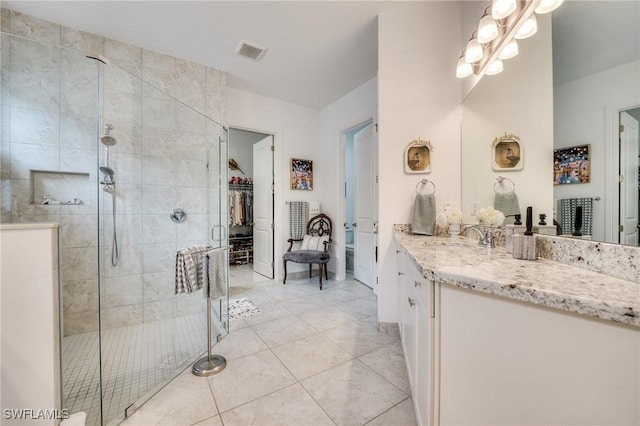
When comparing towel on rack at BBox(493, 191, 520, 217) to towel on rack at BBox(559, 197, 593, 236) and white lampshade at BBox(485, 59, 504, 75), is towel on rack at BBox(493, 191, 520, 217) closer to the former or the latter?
towel on rack at BBox(559, 197, 593, 236)

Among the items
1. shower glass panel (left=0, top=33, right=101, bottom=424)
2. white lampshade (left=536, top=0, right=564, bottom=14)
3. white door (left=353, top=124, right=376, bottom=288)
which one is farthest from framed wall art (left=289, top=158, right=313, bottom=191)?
white lampshade (left=536, top=0, right=564, bottom=14)

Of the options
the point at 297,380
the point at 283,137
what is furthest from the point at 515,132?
the point at 283,137

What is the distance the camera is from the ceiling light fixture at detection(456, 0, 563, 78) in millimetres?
1228

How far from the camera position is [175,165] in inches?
99.7

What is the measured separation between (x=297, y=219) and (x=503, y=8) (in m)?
3.22

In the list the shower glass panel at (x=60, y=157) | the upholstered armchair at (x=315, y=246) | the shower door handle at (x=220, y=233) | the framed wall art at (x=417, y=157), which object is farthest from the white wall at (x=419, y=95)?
the shower glass panel at (x=60, y=157)

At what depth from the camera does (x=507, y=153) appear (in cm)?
151

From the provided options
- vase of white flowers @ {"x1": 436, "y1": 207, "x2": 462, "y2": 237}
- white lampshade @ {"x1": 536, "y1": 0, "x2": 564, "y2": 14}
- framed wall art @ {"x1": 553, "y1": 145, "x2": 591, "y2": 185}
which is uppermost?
white lampshade @ {"x1": 536, "y1": 0, "x2": 564, "y2": 14}

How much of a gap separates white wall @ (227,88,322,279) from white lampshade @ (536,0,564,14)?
294 centimetres

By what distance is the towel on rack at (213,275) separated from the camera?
1780 mm

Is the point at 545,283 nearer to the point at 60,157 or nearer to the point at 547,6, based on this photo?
the point at 547,6

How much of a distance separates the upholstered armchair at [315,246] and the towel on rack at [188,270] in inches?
71.9

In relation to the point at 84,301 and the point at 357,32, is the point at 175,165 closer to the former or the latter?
the point at 84,301

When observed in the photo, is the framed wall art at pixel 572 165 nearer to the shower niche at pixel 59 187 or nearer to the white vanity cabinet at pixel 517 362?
the white vanity cabinet at pixel 517 362
